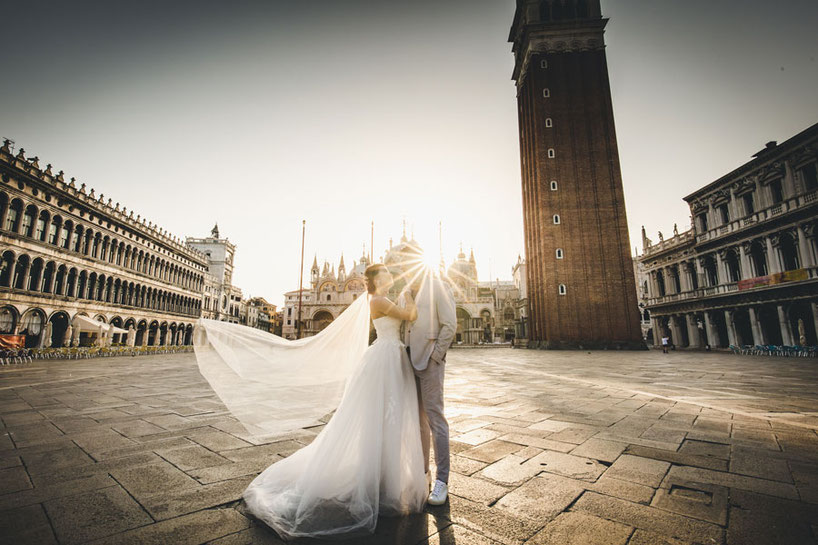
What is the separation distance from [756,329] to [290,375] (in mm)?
27213

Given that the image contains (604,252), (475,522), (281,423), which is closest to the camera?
(475,522)

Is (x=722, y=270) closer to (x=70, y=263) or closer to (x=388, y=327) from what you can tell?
(x=388, y=327)

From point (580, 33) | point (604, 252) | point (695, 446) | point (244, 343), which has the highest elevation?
point (580, 33)

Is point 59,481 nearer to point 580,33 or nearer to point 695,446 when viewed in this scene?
point 695,446

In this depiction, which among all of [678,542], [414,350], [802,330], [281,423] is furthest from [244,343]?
[802,330]

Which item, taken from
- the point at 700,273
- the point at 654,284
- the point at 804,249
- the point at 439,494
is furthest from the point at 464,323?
the point at 439,494

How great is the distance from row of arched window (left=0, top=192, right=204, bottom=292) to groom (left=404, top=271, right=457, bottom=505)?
26.8m

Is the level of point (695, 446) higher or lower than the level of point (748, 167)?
lower

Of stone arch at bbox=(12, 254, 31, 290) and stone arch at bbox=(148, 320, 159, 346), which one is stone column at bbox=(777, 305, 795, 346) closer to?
stone arch at bbox=(12, 254, 31, 290)

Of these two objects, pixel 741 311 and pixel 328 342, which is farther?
pixel 741 311

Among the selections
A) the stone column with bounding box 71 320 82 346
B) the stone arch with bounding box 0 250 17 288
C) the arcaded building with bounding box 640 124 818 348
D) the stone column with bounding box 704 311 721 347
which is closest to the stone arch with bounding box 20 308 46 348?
the stone column with bounding box 71 320 82 346

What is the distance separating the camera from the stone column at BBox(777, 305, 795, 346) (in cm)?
1894

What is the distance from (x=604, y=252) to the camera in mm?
26562

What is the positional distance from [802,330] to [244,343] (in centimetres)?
2573
